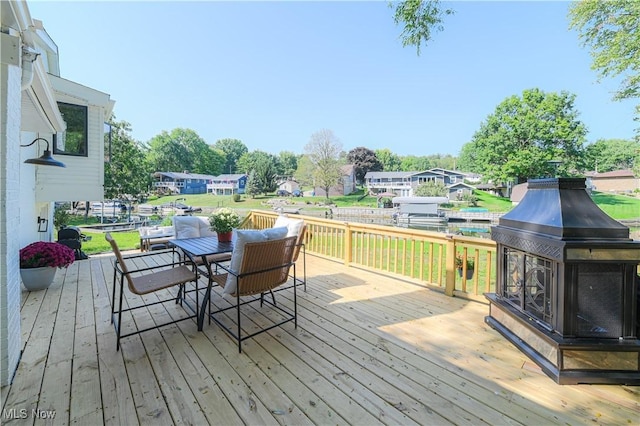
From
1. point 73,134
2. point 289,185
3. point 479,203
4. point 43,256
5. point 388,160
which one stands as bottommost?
point 43,256

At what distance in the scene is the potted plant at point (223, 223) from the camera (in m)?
3.68

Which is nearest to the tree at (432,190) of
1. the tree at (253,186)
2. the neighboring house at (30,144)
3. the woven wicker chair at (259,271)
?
the tree at (253,186)

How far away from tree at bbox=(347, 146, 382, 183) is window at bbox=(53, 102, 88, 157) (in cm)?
4653

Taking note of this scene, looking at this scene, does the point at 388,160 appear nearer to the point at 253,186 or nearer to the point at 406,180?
the point at 406,180

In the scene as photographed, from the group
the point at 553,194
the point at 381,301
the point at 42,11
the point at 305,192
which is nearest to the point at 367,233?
the point at 381,301

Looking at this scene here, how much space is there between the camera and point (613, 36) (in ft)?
23.5

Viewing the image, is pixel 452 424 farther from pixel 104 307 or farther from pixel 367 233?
pixel 104 307

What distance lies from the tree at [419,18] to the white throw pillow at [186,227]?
13.8 feet

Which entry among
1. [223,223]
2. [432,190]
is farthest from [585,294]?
[432,190]

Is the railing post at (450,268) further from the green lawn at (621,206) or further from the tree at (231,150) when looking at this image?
the tree at (231,150)

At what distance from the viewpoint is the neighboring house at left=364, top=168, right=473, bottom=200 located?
41.9 m

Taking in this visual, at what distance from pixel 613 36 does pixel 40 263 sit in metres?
13.3

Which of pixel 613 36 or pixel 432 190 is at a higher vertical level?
pixel 613 36

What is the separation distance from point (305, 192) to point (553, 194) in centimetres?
4803
